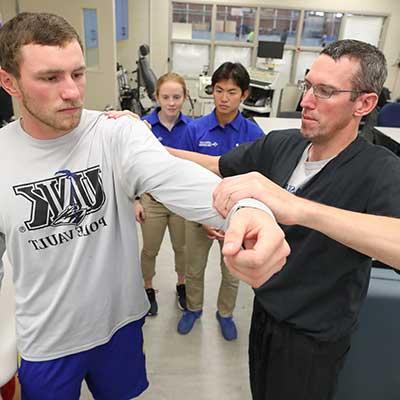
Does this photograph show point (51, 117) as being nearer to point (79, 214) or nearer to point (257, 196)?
point (79, 214)

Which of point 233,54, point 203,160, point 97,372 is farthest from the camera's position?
point 233,54

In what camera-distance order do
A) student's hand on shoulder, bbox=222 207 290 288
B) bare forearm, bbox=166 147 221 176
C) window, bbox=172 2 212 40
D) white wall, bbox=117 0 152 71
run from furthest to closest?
window, bbox=172 2 212 40, white wall, bbox=117 0 152 71, bare forearm, bbox=166 147 221 176, student's hand on shoulder, bbox=222 207 290 288

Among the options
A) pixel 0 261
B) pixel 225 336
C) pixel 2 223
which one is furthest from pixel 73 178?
pixel 225 336

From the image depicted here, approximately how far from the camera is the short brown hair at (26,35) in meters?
0.88

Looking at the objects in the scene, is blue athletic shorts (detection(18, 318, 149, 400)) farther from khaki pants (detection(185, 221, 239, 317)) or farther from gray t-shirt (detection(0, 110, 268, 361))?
khaki pants (detection(185, 221, 239, 317))

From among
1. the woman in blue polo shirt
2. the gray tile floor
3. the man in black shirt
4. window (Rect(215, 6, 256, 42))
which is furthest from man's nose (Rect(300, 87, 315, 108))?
window (Rect(215, 6, 256, 42))

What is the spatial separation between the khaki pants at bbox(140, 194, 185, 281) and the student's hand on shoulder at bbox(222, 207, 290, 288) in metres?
1.48

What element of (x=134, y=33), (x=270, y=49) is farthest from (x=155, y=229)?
(x=134, y=33)

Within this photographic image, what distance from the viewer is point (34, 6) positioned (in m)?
3.64

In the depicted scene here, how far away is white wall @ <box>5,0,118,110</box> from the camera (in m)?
3.64

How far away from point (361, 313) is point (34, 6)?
158 inches

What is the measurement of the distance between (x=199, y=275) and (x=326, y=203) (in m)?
1.24

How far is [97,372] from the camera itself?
1.22 meters

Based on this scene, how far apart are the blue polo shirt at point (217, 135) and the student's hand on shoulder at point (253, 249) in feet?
4.28
